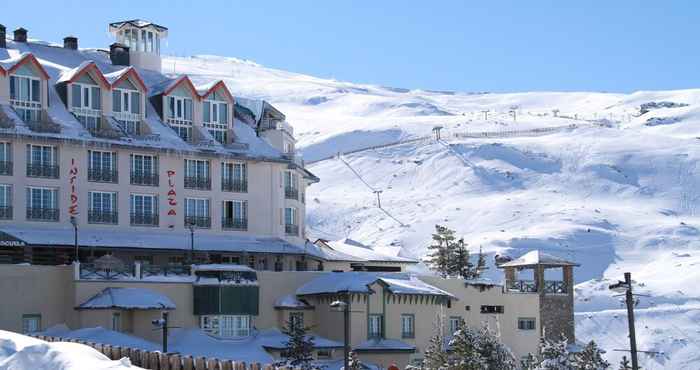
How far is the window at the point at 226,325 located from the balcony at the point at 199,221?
734 cm

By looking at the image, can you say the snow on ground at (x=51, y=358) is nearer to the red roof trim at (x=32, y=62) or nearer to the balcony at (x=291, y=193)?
the red roof trim at (x=32, y=62)

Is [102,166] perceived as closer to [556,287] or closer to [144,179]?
[144,179]

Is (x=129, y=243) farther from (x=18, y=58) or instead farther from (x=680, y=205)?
(x=680, y=205)

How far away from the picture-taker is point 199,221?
222ft

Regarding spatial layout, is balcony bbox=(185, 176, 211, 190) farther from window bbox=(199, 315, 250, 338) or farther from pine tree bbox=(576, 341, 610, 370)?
pine tree bbox=(576, 341, 610, 370)

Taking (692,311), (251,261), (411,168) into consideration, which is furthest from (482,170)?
(251,261)

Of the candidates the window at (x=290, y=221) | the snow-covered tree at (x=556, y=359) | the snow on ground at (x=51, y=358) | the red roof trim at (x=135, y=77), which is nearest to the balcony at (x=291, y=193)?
the window at (x=290, y=221)

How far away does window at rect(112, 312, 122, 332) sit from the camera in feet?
188

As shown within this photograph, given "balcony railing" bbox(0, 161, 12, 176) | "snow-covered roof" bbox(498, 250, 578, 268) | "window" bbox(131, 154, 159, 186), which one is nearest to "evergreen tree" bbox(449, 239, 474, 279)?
"snow-covered roof" bbox(498, 250, 578, 268)

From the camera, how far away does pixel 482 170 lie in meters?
147

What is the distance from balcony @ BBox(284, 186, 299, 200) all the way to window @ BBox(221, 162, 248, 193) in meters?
3.10

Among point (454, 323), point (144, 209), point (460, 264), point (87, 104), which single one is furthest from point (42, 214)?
point (460, 264)

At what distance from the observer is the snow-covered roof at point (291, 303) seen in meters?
62.6

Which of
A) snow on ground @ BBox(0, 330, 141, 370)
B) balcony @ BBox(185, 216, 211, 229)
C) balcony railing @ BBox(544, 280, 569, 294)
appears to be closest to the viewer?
snow on ground @ BBox(0, 330, 141, 370)
